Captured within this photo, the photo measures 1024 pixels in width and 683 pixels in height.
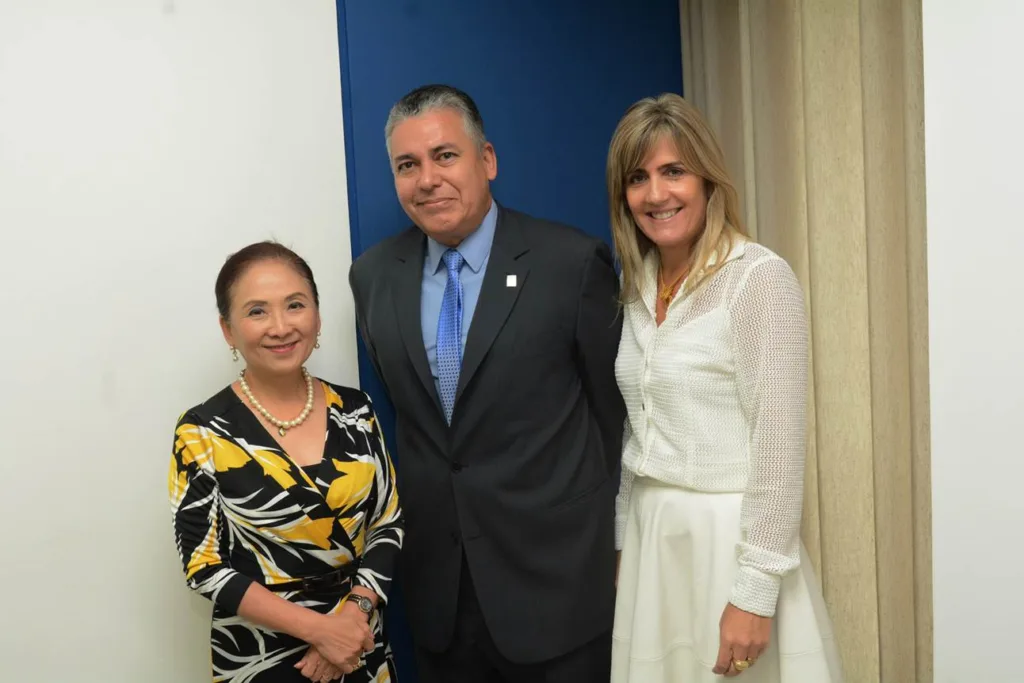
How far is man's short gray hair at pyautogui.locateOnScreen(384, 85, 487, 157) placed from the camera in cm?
193

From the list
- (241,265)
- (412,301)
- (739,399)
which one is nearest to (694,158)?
(739,399)

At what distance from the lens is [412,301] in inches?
77.5

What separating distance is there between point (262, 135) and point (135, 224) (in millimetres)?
370

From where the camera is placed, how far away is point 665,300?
5.92 ft

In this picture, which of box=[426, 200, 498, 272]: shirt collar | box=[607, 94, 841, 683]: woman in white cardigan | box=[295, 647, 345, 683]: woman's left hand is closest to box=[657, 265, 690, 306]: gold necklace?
box=[607, 94, 841, 683]: woman in white cardigan

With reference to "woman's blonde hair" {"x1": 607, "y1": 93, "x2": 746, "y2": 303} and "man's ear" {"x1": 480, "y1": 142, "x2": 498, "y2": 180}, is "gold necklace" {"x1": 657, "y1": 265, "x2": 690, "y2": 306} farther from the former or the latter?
"man's ear" {"x1": 480, "y1": 142, "x2": 498, "y2": 180}

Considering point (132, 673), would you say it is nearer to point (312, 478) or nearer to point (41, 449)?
point (41, 449)

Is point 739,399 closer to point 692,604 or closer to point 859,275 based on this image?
point 692,604

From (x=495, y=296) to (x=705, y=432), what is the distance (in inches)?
21.2

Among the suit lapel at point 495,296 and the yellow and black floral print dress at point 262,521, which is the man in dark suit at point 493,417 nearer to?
the suit lapel at point 495,296

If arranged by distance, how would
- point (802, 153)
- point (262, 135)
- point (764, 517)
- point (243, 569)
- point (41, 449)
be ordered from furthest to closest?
point (802, 153)
point (262, 135)
point (41, 449)
point (243, 569)
point (764, 517)

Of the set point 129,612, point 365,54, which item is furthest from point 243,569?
point 365,54

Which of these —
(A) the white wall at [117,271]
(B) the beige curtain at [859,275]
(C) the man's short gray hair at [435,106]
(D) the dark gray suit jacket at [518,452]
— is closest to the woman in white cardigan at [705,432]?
(D) the dark gray suit jacket at [518,452]

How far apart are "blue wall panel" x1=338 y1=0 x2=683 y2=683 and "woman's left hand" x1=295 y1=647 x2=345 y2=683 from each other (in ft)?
1.70
